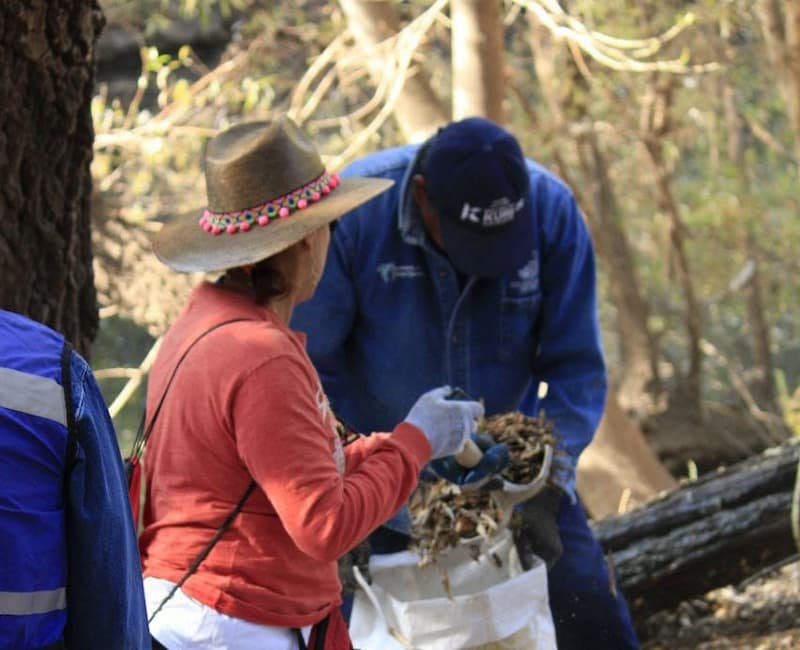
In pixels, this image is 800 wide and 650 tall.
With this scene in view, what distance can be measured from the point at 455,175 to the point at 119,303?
4.36 meters

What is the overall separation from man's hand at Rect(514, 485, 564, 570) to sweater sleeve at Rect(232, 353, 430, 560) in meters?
1.05

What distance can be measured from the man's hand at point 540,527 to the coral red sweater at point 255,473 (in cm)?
85

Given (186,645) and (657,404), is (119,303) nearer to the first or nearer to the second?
(657,404)

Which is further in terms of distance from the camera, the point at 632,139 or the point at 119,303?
the point at 632,139

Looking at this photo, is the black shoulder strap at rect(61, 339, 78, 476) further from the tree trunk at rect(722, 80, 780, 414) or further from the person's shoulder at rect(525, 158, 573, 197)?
the tree trunk at rect(722, 80, 780, 414)

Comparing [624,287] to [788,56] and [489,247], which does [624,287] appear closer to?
[788,56]

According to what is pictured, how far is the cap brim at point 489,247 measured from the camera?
3467mm

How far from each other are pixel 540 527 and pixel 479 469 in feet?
1.37

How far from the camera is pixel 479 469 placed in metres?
3.16

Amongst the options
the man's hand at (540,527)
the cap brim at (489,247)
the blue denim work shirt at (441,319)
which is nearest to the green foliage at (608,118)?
the blue denim work shirt at (441,319)

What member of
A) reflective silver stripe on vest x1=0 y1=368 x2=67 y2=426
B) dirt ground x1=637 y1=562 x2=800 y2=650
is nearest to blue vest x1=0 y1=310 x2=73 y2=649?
reflective silver stripe on vest x1=0 y1=368 x2=67 y2=426

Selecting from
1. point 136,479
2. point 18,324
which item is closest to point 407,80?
point 136,479

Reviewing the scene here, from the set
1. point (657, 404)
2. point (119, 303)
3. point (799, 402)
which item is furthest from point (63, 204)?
point (657, 404)

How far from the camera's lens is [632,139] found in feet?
33.7
